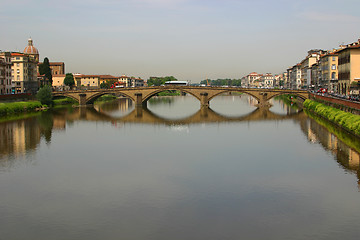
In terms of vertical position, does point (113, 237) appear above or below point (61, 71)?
below

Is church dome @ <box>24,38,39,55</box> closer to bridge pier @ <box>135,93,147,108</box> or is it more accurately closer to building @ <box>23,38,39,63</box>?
building @ <box>23,38,39,63</box>

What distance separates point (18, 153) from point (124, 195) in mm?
15519

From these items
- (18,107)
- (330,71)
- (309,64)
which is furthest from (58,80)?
→ (330,71)

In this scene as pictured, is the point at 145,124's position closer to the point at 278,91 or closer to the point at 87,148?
the point at 87,148

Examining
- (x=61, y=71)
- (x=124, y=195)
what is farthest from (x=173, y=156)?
(x=61, y=71)

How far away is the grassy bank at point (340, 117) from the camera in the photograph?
4034 centimetres

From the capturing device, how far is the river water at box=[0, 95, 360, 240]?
18.8 m

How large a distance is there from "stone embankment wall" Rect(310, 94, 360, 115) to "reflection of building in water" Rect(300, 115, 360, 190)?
10.8 feet

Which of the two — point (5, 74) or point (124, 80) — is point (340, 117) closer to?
point (5, 74)

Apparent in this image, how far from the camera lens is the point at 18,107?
2677 inches

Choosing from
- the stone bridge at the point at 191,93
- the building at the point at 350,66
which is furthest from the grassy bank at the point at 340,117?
the stone bridge at the point at 191,93

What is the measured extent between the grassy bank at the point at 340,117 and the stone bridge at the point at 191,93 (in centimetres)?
1759

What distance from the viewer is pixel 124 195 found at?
76.1ft

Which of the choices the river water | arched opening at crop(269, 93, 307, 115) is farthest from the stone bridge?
the river water
